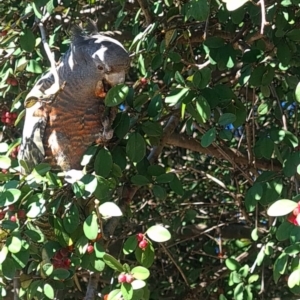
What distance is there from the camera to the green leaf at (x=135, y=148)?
4.66ft

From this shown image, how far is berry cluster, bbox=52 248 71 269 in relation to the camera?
4.59 feet

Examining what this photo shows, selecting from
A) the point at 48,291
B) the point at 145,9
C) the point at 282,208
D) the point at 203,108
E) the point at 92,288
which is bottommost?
the point at 92,288

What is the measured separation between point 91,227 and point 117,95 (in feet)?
0.89

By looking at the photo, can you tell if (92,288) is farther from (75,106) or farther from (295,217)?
(295,217)

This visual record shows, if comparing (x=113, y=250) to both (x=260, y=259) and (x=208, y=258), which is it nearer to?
(x=208, y=258)

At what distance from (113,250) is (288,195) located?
2.82ft

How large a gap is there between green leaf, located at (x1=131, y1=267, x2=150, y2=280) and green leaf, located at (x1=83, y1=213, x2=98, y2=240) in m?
0.11

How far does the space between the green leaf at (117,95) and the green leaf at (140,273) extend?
13.3 inches

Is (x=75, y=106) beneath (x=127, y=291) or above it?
above

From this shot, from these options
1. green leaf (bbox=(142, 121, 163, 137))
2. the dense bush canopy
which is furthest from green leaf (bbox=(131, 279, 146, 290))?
green leaf (bbox=(142, 121, 163, 137))

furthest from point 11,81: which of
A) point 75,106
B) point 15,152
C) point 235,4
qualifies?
point 235,4

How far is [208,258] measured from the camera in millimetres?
2514

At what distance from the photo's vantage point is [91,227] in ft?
4.20

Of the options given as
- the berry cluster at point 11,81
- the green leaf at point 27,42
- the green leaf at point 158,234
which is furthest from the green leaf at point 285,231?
the berry cluster at point 11,81
